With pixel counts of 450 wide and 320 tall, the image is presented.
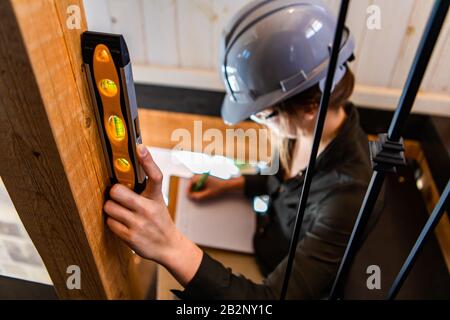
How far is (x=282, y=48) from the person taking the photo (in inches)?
31.3

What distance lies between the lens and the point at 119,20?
1306mm

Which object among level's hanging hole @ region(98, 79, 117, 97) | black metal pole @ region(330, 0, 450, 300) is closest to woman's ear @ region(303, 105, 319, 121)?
black metal pole @ region(330, 0, 450, 300)

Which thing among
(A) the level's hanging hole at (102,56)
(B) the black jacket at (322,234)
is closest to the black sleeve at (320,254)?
(B) the black jacket at (322,234)

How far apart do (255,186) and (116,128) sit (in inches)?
31.7

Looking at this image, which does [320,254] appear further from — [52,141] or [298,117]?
[52,141]

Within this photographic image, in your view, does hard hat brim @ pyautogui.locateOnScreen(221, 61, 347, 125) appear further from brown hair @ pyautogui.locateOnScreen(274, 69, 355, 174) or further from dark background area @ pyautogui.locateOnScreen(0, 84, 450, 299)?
dark background area @ pyautogui.locateOnScreen(0, 84, 450, 299)

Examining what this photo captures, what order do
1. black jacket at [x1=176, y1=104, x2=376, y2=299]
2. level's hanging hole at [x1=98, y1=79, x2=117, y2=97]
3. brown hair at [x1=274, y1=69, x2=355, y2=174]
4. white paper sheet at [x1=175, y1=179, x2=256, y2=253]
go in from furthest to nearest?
white paper sheet at [x1=175, y1=179, x2=256, y2=253] → brown hair at [x1=274, y1=69, x2=355, y2=174] → black jacket at [x1=176, y1=104, x2=376, y2=299] → level's hanging hole at [x1=98, y1=79, x2=117, y2=97]

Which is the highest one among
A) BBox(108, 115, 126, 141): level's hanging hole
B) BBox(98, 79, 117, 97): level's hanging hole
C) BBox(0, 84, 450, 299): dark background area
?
BBox(98, 79, 117, 97): level's hanging hole

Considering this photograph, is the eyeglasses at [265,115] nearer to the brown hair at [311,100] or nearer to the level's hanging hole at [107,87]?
the brown hair at [311,100]

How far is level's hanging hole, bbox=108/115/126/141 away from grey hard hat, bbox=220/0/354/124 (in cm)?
42

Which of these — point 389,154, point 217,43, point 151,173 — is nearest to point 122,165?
point 151,173

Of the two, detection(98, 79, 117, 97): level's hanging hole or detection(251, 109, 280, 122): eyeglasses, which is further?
detection(251, 109, 280, 122): eyeglasses

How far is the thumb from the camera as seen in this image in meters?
0.53

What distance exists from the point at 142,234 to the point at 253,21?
52 cm
